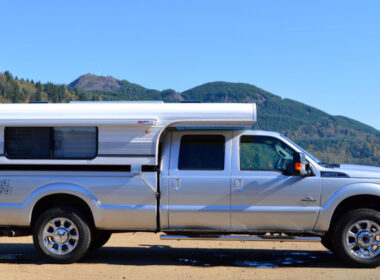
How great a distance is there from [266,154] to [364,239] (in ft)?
5.68

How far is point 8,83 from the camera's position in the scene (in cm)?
17238

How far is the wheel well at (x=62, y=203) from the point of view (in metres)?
7.58

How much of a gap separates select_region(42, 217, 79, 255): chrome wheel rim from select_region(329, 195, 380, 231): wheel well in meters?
3.57

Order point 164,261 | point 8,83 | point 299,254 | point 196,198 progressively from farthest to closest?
1. point 8,83
2. point 299,254
3. point 164,261
4. point 196,198

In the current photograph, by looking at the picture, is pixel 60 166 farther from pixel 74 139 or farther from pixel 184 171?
pixel 184 171

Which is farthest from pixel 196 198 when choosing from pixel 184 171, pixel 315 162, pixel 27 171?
pixel 27 171

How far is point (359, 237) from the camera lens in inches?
283

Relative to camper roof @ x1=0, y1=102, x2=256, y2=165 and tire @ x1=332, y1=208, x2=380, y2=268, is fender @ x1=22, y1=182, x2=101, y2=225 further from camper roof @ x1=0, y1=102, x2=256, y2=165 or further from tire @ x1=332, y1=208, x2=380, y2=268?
tire @ x1=332, y1=208, x2=380, y2=268

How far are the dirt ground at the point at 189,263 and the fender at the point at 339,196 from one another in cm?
65

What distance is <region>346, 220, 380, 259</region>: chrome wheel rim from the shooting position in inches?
283

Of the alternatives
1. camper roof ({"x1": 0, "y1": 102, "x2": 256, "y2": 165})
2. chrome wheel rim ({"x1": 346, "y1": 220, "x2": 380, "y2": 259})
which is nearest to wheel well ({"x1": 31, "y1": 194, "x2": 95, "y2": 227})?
camper roof ({"x1": 0, "y1": 102, "x2": 256, "y2": 165})

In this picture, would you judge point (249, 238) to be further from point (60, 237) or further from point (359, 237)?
point (60, 237)

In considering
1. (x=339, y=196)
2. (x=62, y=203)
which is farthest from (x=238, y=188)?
(x=62, y=203)

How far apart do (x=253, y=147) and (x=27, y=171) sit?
317 cm
